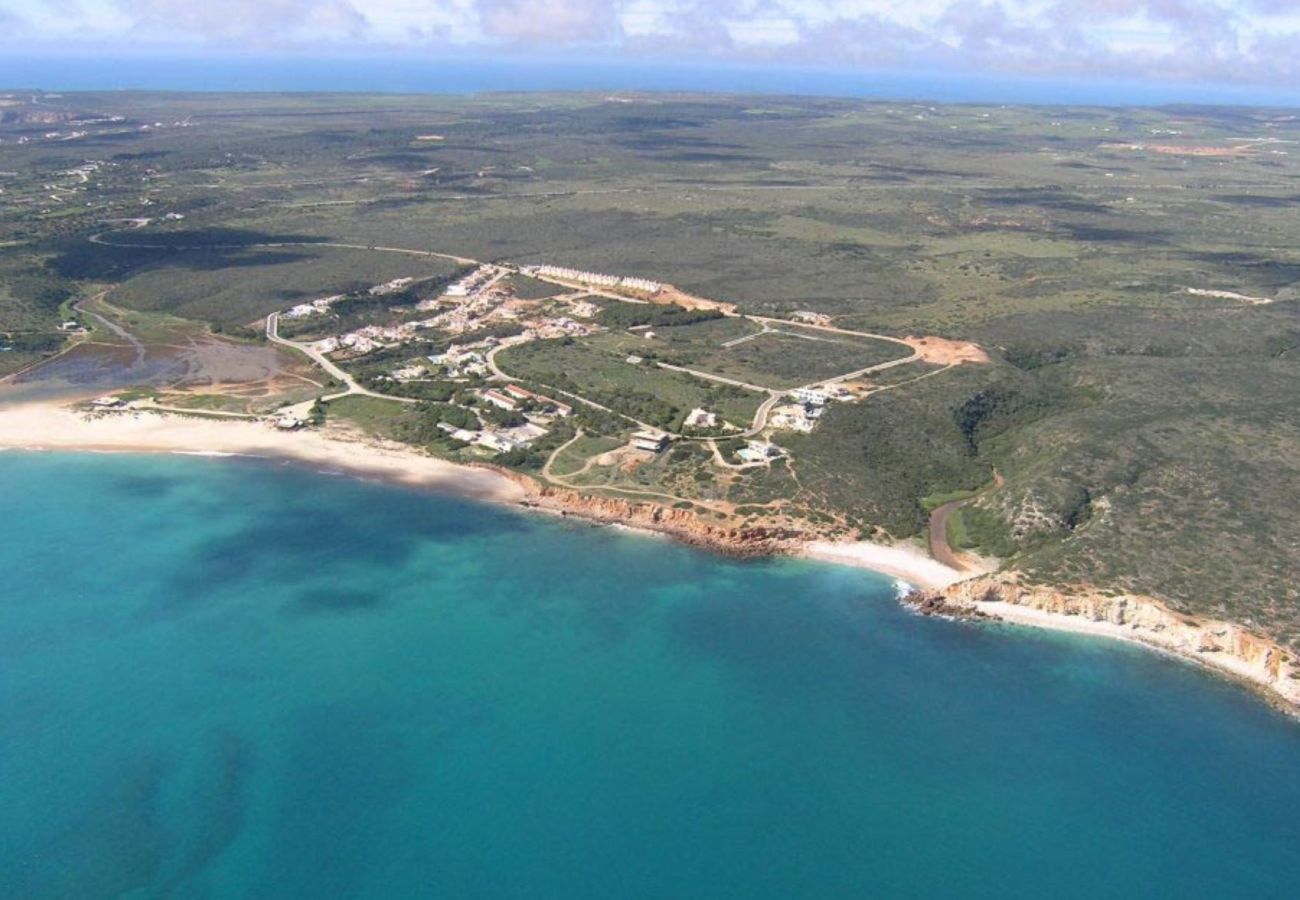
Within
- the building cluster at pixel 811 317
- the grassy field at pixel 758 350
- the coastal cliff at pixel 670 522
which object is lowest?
the coastal cliff at pixel 670 522

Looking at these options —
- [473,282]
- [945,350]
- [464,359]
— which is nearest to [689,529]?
[464,359]

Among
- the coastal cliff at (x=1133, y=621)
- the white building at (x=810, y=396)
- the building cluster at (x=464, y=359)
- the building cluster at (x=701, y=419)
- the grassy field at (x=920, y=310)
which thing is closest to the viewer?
the coastal cliff at (x=1133, y=621)

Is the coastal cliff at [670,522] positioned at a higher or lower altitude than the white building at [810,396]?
lower

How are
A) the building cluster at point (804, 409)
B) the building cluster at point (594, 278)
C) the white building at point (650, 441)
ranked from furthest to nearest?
the building cluster at point (594, 278) < the building cluster at point (804, 409) < the white building at point (650, 441)

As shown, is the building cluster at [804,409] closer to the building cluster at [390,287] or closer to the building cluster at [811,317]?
the building cluster at [811,317]

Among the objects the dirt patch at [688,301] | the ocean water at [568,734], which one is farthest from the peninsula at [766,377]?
the ocean water at [568,734]

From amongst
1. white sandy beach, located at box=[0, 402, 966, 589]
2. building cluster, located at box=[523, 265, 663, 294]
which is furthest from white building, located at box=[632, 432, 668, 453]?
building cluster, located at box=[523, 265, 663, 294]

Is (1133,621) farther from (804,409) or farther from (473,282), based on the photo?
(473,282)

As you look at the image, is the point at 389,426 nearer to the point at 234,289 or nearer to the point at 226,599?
the point at 226,599
